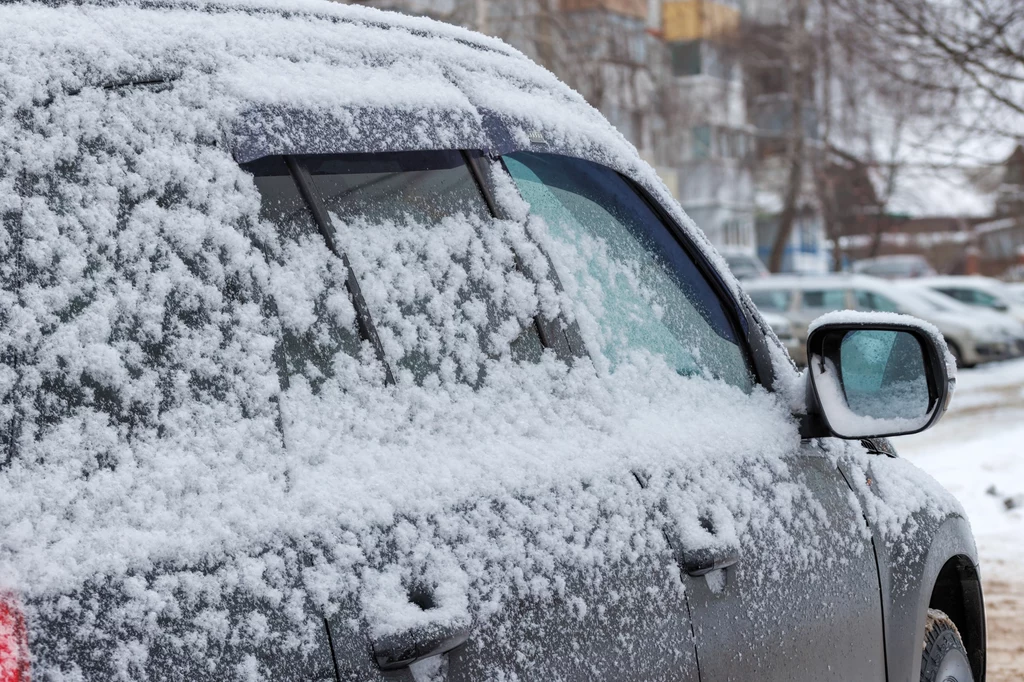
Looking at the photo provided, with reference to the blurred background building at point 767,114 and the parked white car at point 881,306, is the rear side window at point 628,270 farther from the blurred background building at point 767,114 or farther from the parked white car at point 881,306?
the parked white car at point 881,306

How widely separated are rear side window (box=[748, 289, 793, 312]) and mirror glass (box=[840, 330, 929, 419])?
62.6 feet

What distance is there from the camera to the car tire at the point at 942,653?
281 cm

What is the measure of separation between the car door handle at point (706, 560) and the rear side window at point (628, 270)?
0.36 m

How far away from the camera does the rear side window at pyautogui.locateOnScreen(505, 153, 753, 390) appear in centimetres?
211

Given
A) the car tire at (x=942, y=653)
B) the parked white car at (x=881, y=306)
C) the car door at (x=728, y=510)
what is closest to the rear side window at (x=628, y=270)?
the car door at (x=728, y=510)

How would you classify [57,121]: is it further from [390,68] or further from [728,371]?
[728,371]

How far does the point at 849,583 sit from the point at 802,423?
12.7 inches

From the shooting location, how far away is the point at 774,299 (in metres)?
21.3

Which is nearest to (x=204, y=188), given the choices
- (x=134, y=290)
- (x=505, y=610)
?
(x=134, y=290)

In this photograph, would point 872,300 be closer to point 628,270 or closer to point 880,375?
point 880,375

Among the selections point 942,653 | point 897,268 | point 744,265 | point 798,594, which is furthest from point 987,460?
point 897,268

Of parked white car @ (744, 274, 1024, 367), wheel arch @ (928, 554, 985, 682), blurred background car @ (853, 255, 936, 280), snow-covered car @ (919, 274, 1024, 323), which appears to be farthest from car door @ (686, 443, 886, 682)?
blurred background car @ (853, 255, 936, 280)

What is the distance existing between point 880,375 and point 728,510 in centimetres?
51

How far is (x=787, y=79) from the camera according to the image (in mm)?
38188
